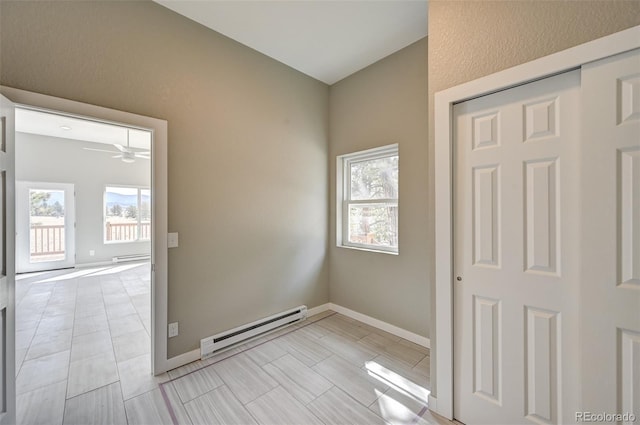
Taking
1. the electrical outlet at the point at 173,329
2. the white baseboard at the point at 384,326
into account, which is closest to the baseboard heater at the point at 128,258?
the electrical outlet at the point at 173,329

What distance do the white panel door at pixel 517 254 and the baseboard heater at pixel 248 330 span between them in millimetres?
1841

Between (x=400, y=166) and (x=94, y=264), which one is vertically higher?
(x=400, y=166)

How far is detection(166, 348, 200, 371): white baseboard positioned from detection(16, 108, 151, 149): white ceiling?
4.00 meters

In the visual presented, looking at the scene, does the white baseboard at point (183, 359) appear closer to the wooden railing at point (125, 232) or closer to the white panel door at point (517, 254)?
the white panel door at point (517, 254)

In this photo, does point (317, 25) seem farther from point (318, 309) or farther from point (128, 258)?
point (128, 258)

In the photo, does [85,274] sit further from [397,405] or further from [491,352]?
[491,352]

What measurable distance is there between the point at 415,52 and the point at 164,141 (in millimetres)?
2553

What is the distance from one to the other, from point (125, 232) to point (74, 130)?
9.49 ft

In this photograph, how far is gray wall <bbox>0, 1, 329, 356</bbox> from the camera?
1690 mm

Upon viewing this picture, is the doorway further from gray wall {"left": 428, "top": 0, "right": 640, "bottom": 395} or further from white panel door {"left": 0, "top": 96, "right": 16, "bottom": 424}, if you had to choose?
gray wall {"left": 428, "top": 0, "right": 640, "bottom": 395}

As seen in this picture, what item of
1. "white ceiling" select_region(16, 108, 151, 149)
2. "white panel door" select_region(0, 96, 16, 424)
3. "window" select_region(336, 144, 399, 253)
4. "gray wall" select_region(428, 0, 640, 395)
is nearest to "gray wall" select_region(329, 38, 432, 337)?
Result: "window" select_region(336, 144, 399, 253)

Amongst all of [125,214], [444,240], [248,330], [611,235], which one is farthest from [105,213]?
[611,235]

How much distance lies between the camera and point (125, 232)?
7059 millimetres

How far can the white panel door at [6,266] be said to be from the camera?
1.42 metres
